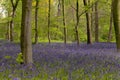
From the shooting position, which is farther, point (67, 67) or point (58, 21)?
point (58, 21)

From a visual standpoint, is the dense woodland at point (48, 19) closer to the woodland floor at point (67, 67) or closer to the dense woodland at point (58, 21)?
the dense woodland at point (58, 21)

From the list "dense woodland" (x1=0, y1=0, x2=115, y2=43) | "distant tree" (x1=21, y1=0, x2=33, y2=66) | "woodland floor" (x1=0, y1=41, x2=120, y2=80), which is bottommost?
"woodland floor" (x1=0, y1=41, x2=120, y2=80)

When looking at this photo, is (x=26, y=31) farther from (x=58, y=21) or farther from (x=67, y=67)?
(x=58, y=21)

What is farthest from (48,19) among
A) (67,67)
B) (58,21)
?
(67,67)

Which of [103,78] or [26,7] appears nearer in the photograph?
[103,78]

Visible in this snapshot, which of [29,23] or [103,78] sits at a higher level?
[29,23]

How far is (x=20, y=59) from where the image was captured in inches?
327

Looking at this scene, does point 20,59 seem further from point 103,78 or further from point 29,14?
point 103,78

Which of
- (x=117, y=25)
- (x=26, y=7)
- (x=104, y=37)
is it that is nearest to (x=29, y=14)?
(x=26, y=7)

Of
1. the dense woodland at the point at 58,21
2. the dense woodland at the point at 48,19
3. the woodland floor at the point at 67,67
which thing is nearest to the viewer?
the woodland floor at the point at 67,67

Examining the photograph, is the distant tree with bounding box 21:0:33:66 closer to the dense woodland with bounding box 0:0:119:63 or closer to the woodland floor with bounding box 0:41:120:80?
the dense woodland with bounding box 0:0:119:63

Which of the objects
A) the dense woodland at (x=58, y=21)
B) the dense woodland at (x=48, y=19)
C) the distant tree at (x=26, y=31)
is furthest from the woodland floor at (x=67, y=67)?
the dense woodland at (x=58, y=21)

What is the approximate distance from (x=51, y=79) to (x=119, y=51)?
8913mm

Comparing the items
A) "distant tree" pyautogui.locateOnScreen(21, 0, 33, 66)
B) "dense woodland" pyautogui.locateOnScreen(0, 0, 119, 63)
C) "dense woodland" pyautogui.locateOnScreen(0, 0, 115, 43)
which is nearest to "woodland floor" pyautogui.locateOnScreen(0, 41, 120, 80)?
"distant tree" pyautogui.locateOnScreen(21, 0, 33, 66)
